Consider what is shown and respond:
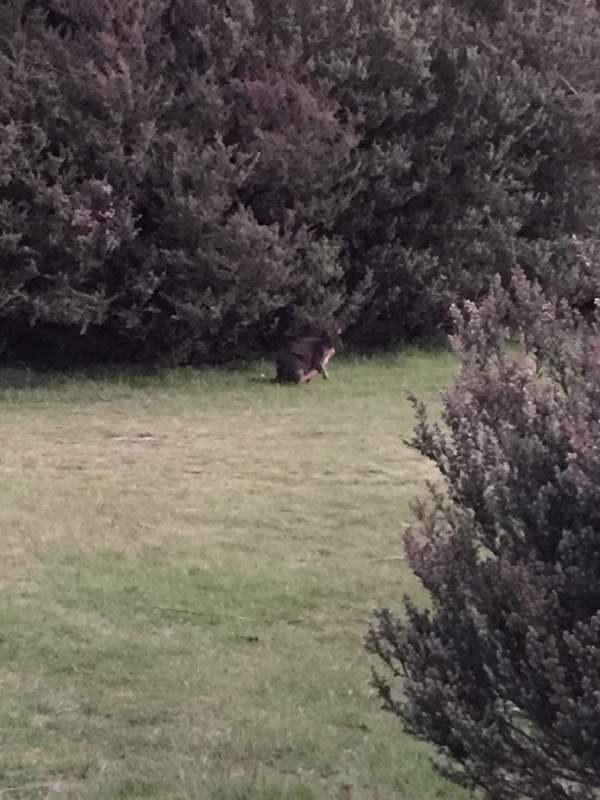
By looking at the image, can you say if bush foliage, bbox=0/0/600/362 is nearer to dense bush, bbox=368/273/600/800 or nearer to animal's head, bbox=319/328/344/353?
animal's head, bbox=319/328/344/353

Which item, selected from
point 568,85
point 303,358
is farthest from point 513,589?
point 568,85

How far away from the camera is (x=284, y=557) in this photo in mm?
5332

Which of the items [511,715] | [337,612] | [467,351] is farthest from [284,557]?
[511,715]

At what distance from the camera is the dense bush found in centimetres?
219

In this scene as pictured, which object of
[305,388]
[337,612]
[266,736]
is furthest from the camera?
[305,388]

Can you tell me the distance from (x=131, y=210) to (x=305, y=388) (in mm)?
2569

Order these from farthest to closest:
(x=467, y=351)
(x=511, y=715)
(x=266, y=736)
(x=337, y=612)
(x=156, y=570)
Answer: (x=156, y=570), (x=337, y=612), (x=266, y=736), (x=467, y=351), (x=511, y=715)

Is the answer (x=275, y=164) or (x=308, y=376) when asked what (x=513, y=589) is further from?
(x=275, y=164)

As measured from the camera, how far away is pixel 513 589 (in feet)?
7.39

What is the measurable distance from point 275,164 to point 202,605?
7.39 meters

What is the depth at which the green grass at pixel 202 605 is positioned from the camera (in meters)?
3.31

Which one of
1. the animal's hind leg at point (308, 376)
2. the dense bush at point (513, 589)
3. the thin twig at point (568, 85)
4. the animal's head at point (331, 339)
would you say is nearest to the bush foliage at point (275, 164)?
the thin twig at point (568, 85)

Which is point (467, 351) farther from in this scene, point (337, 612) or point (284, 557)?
point (284, 557)

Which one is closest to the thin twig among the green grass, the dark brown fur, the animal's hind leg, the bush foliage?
the bush foliage
